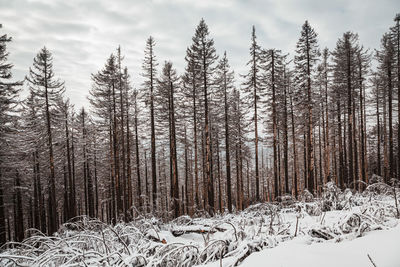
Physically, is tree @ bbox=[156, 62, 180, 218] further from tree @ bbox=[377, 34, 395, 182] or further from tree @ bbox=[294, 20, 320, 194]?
tree @ bbox=[377, 34, 395, 182]

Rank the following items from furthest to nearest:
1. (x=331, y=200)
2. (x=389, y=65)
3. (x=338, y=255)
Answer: (x=389, y=65) → (x=331, y=200) → (x=338, y=255)

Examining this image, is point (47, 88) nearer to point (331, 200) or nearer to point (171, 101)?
point (171, 101)

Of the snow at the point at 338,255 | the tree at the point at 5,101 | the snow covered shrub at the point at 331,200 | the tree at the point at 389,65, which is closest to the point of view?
the snow at the point at 338,255

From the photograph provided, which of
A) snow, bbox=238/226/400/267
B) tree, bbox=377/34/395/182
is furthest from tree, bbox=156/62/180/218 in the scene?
tree, bbox=377/34/395/182

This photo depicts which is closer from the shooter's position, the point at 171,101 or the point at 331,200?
the point at 331,200

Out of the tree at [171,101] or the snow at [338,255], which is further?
the tree at [171,101]

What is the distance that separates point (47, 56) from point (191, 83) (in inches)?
523

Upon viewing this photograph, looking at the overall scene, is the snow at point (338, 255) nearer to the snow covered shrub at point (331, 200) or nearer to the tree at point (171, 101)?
the snow covered shrub at point (331, 200)

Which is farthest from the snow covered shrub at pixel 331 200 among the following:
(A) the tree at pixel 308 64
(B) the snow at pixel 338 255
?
(A) the tree at pixel 308 64

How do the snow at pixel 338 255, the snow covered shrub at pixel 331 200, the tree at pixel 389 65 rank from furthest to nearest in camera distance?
1. the tree at pixel 389 65
2. the snow covered shrub at pixel 331 200
3. the snow at pixel 338 255

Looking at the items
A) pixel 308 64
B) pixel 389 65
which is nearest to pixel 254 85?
pixel 308 64

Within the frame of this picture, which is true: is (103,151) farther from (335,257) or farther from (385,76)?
(385,76)

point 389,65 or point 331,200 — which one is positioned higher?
point 389,65

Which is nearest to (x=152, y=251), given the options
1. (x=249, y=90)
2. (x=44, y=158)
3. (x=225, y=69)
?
(x=249, y=90)
